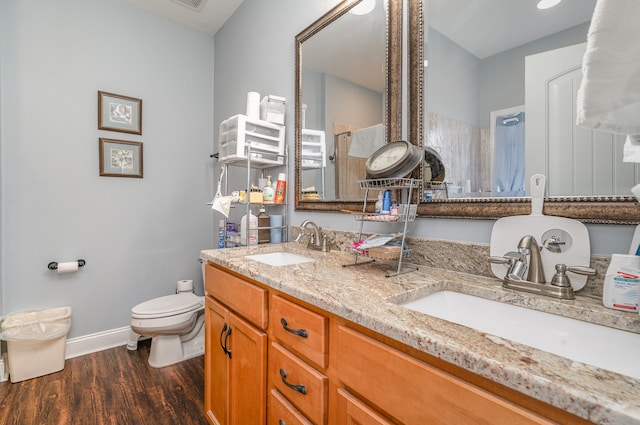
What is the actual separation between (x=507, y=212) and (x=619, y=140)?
0.99ft

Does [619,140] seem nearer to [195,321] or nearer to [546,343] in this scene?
[546,343]

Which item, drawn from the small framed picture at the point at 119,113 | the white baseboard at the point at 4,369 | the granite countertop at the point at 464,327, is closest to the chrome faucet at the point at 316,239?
the granite countertop at the point at 464,327

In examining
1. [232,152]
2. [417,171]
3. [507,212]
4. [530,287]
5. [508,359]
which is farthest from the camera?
[232,152]

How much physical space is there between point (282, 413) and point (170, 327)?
55.0 inches

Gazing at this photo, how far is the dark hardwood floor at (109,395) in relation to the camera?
5.02ft

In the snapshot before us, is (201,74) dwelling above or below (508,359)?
above

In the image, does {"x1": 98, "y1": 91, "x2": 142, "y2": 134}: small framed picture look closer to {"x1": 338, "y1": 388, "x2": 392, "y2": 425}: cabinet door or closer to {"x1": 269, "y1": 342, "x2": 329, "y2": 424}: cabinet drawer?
{"x1": 269, "y1": 342, "x2": 329, "y2": 424}: cabinet drawer

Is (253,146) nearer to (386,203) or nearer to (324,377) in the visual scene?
(386,203)

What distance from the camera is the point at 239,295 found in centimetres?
111

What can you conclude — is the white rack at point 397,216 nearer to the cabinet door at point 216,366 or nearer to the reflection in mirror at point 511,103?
the reflection in mirror at point 511,103

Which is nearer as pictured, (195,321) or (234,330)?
(234,330)

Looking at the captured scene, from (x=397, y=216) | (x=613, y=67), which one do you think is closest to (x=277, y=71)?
(x=397, y=216)

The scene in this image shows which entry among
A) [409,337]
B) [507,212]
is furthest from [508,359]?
[507,212]

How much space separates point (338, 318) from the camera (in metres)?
0.71
